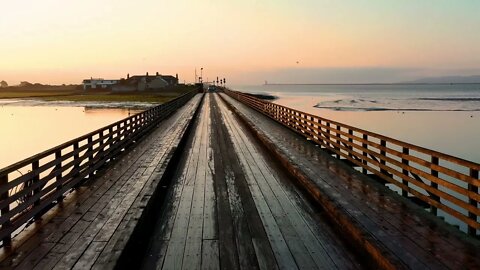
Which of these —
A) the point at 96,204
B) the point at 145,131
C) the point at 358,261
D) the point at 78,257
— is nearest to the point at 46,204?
the point at 96,204

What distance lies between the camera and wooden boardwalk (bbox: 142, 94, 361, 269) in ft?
18.7

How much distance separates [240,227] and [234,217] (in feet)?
1.95

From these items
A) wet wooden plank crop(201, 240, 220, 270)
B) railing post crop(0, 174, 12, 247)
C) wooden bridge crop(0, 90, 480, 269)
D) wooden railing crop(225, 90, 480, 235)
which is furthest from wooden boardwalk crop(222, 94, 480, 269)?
railing post crop(0, 174, 12, 247)

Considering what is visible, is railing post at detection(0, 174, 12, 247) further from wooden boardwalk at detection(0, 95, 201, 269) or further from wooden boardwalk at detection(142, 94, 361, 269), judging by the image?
wooden boardwalk at detection(142, 94, 361, 269)

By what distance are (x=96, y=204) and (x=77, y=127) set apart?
3425 centimetres

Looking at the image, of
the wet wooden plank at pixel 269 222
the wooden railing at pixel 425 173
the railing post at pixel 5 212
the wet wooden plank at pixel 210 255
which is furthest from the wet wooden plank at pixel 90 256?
the wooden railing at pixel 425 173

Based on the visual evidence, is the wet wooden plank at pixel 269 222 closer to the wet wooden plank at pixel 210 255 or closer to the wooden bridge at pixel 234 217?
the wooden bridge at pixel 234 217

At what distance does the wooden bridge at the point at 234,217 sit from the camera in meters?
5.49

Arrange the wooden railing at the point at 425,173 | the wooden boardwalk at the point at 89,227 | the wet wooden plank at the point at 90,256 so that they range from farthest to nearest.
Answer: the wooden railing at the point at 425,173 → the wooden boardwalk at the point at 89,227 → the wet wooden plank at the point at 90,256

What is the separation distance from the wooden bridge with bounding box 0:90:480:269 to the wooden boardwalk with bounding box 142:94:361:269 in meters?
0.02

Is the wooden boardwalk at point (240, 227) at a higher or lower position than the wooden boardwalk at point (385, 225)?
lower

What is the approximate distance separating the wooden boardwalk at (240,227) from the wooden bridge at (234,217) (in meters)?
0.02

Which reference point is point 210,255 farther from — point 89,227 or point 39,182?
point 39,182

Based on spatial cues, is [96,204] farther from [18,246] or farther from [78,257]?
[78,257]
